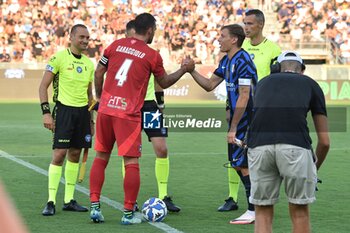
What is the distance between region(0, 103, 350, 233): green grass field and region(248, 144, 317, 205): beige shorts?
1.93 meters

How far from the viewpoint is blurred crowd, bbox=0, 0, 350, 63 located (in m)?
32.8

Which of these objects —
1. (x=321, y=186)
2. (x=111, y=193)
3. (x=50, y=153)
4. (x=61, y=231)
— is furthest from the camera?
(x=50, y=153)

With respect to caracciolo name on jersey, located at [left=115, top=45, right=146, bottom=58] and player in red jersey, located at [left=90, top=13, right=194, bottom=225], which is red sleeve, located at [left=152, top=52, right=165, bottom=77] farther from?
caracciolo name on jersey, located at [left=115, top=45, right=146, bottom=58]

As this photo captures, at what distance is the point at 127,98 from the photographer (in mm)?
6715

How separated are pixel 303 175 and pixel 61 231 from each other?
2.68 metres

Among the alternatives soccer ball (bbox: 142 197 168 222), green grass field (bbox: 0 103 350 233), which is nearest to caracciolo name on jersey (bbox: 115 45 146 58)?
soccer ball (bbox: 142 197 168 222)

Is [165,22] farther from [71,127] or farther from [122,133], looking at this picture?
[122,133]

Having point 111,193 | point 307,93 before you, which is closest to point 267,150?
point 307,93

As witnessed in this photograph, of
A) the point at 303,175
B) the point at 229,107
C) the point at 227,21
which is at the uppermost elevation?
→ the point at 227,21

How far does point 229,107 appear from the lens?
7.54m

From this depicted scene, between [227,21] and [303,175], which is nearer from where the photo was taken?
[303,175]

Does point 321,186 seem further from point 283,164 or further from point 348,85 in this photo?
point 348,85

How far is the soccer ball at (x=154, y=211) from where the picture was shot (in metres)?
6.98

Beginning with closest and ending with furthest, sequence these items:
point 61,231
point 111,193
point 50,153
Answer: point 61,231, point 111,193, point 50,153
